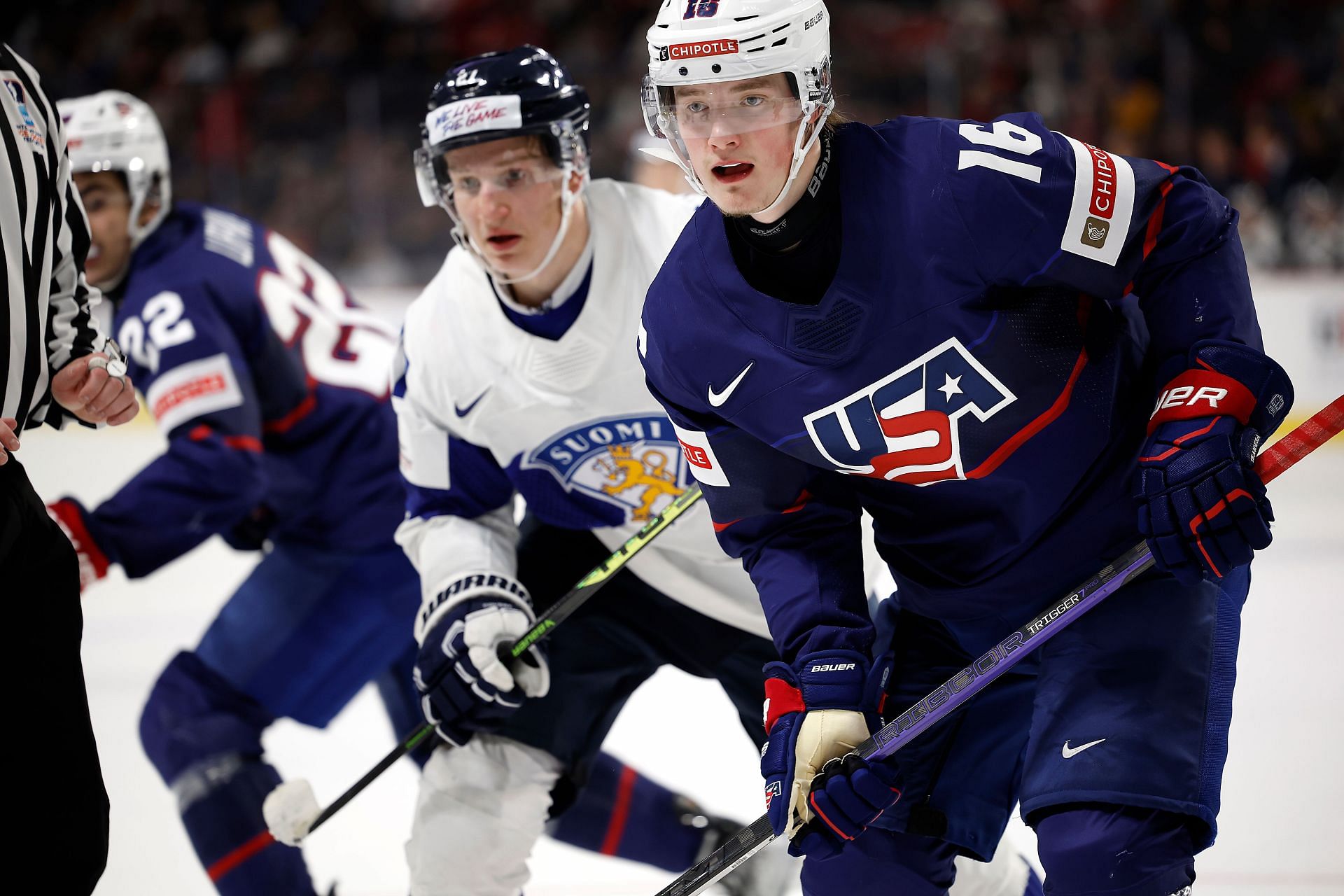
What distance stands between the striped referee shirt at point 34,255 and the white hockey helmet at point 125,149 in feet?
3.56

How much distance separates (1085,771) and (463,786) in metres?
0.99

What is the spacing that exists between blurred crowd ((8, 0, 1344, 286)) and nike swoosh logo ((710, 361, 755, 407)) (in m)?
4.96

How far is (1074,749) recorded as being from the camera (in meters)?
1.57

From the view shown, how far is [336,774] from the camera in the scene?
3.33 m

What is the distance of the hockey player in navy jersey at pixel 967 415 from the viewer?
5.08 ft

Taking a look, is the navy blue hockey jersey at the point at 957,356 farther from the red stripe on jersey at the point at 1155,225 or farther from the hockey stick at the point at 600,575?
the hockey stick at the point at 600,575

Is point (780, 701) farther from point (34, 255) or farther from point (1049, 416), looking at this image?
point (34, 255)

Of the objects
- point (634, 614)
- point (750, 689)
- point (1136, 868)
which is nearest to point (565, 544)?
point (634, 614)

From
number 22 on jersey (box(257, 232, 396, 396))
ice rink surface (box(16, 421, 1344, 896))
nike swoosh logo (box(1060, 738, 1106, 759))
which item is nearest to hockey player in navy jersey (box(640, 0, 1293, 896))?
nike swoosh logo (box(1060, 738, 1106, 759))

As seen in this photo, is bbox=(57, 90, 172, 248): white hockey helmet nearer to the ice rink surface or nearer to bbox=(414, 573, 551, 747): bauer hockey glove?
bbox=(414, 573, 551, 747): bauer hockey glove

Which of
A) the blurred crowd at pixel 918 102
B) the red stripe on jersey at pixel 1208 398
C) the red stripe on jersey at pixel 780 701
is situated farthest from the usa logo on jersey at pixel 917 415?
the blurred crowd at pixel 918 102

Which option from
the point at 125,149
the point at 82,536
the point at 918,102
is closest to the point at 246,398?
the point at 82,536

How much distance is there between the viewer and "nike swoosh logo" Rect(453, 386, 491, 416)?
2227 millimetres

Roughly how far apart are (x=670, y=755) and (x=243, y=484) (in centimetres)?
121
